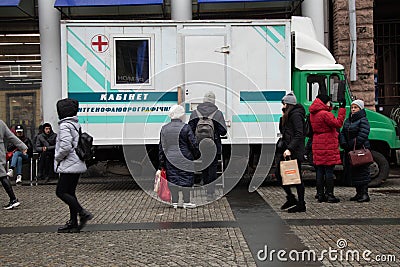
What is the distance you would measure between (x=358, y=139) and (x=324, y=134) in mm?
770

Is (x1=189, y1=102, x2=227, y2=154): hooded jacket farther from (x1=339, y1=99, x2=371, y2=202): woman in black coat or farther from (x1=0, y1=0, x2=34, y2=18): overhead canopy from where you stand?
(x1=0, y1=0, x2=34, y2=18): overhead canopy

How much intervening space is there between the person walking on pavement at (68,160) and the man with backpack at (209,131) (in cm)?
288

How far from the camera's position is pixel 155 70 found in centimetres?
1190

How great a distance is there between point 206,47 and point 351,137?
3364 millimetres

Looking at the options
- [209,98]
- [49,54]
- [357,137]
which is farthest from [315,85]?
[49,54]

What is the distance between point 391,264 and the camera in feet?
20.3

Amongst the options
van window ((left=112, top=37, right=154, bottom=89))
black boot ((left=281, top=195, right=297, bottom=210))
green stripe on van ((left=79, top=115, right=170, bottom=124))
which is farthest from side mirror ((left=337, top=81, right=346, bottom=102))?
van window ((left=112, top=37, right=154, bottom=89))

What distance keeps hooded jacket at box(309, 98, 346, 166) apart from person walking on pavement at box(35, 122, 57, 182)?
681 centimetres

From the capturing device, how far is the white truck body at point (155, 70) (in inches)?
465

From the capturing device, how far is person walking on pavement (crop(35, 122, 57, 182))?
46.4 ft

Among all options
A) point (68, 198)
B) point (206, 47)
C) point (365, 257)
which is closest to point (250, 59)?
Result: point (206, 47)

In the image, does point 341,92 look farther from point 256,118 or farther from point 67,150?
point 67,150

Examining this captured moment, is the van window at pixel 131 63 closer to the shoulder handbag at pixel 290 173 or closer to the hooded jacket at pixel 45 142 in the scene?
the hooded jacket at pixel 45 142

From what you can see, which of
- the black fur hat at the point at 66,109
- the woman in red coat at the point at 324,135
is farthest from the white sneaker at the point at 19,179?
the woman in red coat at the point at 324,135
